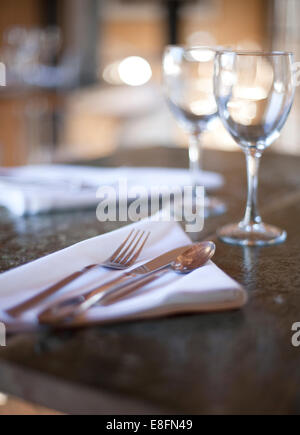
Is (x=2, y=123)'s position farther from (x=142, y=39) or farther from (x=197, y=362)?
(x=197, y=362)

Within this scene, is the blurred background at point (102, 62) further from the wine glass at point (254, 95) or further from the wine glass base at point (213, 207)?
the wine glass at point (254, 95)

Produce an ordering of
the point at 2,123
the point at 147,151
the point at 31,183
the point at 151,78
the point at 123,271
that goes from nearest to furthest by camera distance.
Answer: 1. the point at 123,271
2. the point at 31,183
3. the point at 147,151
4. the point at 2,123
5. the point at 151,78

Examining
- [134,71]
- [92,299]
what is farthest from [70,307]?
[134,71]

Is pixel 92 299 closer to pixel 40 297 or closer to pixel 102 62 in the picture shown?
pixel 40 297

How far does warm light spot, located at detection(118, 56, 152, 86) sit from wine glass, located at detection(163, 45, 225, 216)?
4.51 meters

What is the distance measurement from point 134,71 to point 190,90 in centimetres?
477

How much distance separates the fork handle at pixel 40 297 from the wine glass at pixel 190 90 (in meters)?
0.33

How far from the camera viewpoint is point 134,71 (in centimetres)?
543

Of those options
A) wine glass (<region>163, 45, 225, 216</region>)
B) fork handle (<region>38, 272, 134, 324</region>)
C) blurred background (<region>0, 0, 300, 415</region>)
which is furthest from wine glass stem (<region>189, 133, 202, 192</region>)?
blurred background (<region>0, 0, 300, 415</region>)

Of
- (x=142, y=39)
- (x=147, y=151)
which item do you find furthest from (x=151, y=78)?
(x=147, y=151)

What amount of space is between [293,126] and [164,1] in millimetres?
1735

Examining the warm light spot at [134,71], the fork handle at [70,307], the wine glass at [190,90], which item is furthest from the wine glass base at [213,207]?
the warm light spot at [134,71]

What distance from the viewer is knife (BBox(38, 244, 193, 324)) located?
0.41 metres

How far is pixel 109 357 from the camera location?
0.38 metres
